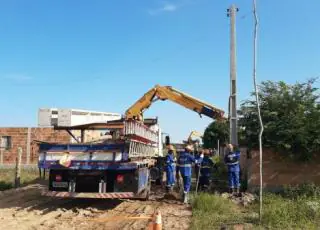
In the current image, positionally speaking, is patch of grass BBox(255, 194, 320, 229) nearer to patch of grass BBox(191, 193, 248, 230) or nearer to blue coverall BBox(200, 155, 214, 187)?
patch of grass BBox(191, 193, 248, 230)

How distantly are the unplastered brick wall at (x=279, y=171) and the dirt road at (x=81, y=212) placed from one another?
9.78 ft

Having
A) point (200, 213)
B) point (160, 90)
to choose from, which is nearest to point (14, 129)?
point (160, 90)

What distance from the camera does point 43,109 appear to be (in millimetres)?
34781

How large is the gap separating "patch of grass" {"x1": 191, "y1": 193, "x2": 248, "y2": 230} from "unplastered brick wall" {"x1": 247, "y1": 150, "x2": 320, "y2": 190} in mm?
2331

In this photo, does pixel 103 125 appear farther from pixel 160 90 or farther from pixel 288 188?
pixel 288 188

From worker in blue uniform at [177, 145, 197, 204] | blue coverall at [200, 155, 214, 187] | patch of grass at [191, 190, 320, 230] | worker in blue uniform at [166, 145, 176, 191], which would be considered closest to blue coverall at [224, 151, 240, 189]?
worker in blue uniform at [177, 145, 197, 204]

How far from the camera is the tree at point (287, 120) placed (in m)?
15.0

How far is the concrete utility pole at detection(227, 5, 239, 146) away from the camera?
17531mm

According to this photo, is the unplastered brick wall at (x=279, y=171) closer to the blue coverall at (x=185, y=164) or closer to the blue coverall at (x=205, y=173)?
the blue coverall at (x=205, y=173)

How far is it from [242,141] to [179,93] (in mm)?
2828

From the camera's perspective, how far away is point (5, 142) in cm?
3831

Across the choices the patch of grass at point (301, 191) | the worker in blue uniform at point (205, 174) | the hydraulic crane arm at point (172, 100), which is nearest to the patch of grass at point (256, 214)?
the patch of grass at point (301, 191)

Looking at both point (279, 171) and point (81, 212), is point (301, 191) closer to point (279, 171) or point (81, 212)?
point (279, 171)

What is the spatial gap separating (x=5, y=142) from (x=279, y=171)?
27.4 metres
